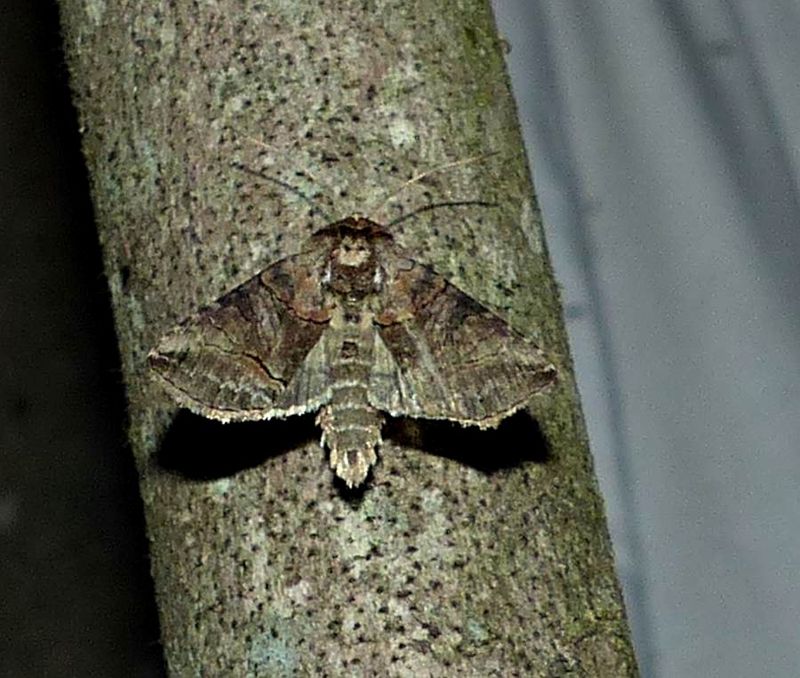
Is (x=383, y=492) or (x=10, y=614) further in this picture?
(x=10, y=614)

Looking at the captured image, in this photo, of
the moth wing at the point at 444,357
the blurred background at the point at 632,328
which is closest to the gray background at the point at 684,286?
→ the blurred background at the point at 632,328

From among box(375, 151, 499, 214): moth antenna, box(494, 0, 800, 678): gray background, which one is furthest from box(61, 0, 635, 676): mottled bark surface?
box(494, 0, 800, 678): gray background

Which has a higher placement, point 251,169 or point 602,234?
point 602,234

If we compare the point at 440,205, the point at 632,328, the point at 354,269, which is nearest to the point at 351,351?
the point at 354,269

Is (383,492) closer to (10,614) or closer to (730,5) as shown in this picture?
(10,614)

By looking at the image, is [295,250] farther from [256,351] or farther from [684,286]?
[684,286]

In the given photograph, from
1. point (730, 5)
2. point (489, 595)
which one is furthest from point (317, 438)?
point (730, 5)
